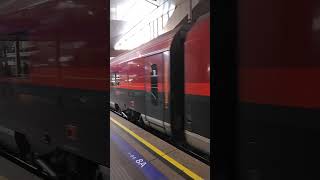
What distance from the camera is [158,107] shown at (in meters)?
5.14

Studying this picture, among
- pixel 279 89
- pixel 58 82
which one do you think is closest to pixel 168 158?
pixel 58 82

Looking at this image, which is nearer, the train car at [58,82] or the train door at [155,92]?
the train car at [58,82]

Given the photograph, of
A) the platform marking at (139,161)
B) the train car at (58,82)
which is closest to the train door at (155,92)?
the platform marking at (139,161)

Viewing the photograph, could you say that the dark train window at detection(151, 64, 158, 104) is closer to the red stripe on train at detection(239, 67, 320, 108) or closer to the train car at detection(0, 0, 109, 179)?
the train car at detection(0, 0, 109, 179)

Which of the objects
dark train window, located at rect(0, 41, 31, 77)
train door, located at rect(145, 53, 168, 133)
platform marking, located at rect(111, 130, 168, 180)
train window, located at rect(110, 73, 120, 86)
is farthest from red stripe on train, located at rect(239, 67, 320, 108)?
train window, located at rect(110, 73, 120, 86)

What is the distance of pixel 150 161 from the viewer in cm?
465

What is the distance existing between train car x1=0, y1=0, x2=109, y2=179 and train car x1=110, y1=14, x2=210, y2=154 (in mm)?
1808

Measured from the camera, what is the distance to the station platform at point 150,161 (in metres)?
4.03

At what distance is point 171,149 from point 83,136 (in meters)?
3.48

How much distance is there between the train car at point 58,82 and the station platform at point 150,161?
1.62m

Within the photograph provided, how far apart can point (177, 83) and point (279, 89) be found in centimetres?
372

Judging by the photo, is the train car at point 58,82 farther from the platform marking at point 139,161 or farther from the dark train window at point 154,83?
the dark train window at point 154,83

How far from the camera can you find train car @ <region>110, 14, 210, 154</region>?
3.59 meters

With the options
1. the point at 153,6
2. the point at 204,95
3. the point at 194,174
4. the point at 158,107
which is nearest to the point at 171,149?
the point at 158,107
